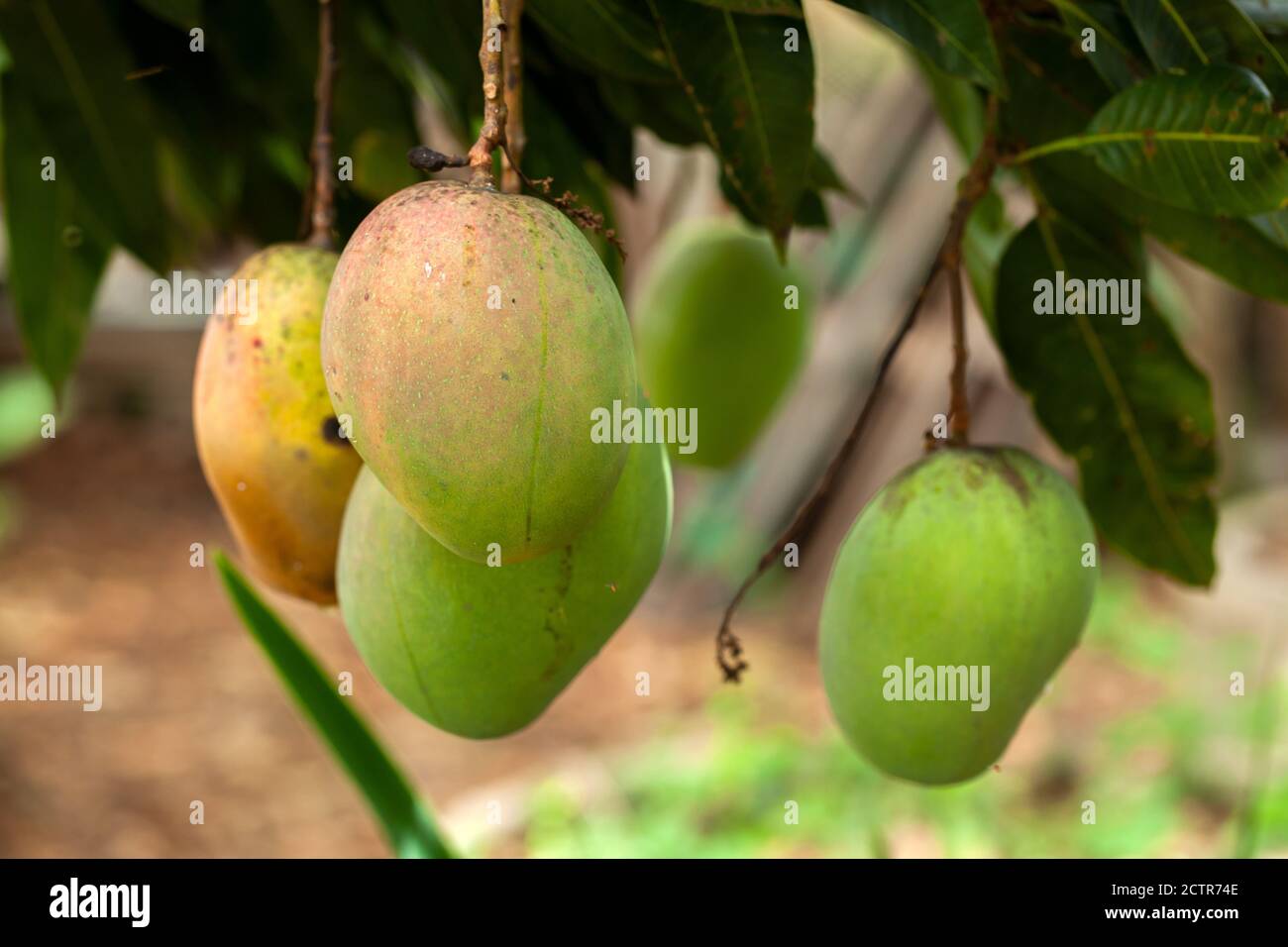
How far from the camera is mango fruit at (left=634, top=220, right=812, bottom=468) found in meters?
1.22

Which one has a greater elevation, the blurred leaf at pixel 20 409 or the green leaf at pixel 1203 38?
the blurred leaf at pixel 20 409

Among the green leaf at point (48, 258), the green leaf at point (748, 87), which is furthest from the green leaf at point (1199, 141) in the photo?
the green leaf at point (48, 258)

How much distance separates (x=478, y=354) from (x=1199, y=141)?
0.35m

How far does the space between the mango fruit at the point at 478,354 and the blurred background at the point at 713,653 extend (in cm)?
96

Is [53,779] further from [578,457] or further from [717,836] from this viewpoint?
[578,457]

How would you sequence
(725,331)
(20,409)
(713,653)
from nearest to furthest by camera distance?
(725,331) < (713,653) < (20,409)

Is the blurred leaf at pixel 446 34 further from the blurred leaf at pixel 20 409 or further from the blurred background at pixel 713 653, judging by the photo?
the blurred leaf at pixel 20 409

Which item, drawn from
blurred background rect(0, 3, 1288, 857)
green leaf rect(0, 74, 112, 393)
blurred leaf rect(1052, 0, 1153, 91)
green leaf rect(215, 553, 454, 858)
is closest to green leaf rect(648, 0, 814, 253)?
blurred leaf rect(1052, 0, 1153, 91)

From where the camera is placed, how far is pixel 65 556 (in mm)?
3619

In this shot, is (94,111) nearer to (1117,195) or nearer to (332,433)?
(332,433)

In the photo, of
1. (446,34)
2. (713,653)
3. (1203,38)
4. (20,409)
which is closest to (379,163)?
(446,34)

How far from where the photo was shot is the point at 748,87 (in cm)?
63

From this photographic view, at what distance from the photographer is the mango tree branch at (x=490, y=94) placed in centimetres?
45
